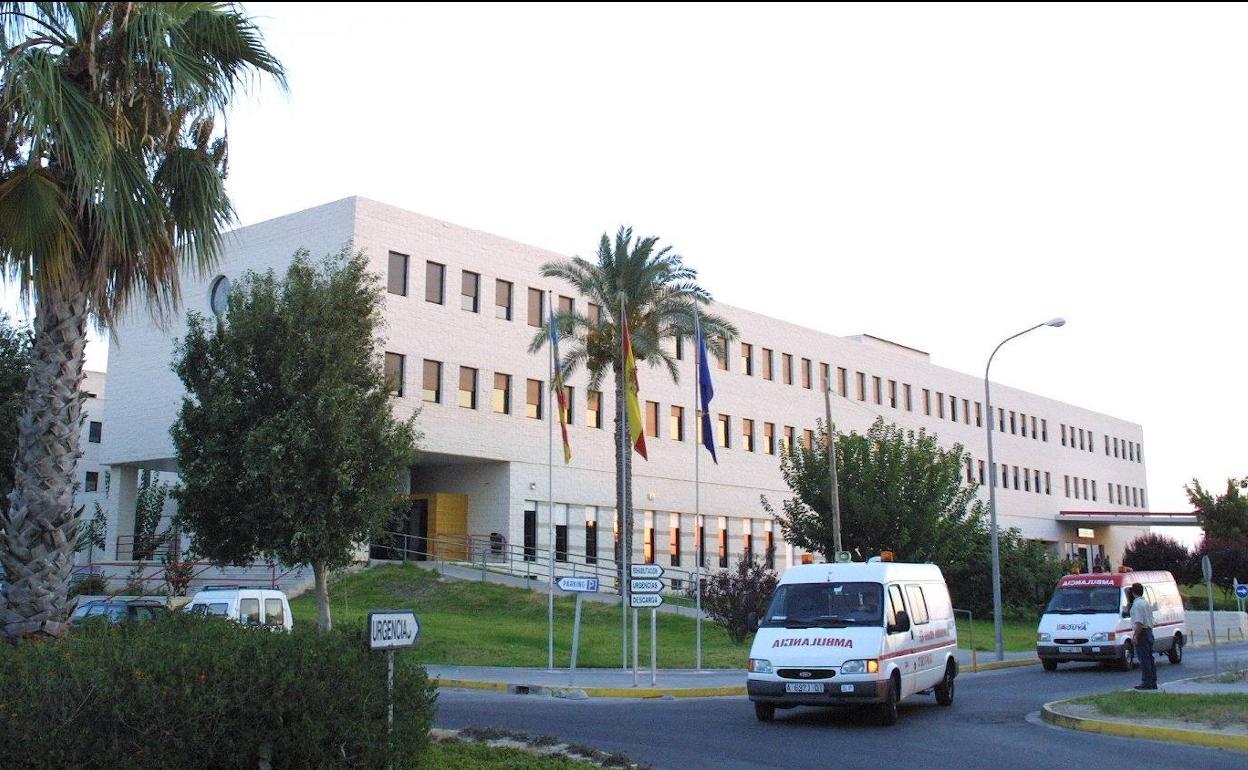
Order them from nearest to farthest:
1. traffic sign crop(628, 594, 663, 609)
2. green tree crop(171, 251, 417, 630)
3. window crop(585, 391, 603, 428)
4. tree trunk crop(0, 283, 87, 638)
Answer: tree trunk crop(0, 283, 87, 638), traffic sign crop(628, 594, 663, 609), green tree crop(171, 251, 417, 630), window crop(585, 391, 603, 428)

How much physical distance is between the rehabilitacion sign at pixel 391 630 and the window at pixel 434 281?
3380 cm

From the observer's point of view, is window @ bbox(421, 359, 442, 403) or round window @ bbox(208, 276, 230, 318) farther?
window @ bbox(421, 359, 442, 403)

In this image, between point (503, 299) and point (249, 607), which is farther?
point (503, 299)

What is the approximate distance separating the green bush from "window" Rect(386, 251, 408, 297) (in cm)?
3245

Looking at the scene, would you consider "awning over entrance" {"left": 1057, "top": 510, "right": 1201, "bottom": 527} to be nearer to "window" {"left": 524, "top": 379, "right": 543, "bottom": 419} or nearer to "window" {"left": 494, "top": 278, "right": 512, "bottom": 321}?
"window" {"left": 524, "top": 379, "right": 543, "bottom": 419}

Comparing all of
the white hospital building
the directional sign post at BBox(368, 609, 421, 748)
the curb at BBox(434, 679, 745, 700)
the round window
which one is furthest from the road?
the round window

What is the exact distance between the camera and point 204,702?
352 inches

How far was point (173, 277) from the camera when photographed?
1308cm

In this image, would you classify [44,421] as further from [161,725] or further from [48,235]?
[161,725]

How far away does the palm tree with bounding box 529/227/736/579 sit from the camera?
3803 cm

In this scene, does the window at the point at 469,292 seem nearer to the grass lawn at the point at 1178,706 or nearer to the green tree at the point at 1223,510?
the grass lawn at the point at 1178,706

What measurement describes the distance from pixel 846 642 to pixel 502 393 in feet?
105

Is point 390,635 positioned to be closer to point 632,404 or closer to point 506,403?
point 632,404

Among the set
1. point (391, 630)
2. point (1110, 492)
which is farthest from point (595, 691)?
point (1110, 492)
